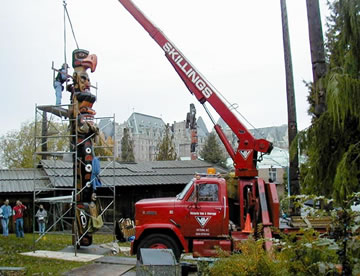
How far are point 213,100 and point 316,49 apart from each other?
3.63 meters

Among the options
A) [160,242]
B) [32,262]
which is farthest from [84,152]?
[160,242]

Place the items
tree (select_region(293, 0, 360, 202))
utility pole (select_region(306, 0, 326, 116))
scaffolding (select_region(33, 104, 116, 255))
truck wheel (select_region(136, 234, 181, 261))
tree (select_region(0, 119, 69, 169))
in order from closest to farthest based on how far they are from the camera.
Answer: tree (select_region(293, 0, 360, 202))
utility pole (select_region(306, 0, 326, 116))
truck wheel (select_region(136, 234, 181, 261))
scaffolding (select_region(33, 104, 116, 255))
tree (select_region(0, 119, 69, 169))

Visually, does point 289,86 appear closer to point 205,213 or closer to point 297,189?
point 297,189

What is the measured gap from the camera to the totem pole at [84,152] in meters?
13.4

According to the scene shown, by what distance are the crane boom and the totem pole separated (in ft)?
10.4

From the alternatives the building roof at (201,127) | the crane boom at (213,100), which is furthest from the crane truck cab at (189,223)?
the building roof at (201,127)

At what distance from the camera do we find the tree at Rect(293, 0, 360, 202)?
6.45 metres

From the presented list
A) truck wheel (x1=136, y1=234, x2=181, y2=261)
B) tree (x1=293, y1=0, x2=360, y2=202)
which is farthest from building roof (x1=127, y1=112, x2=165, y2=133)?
tree (x1=293, y1=0, x2=360, y2=202)

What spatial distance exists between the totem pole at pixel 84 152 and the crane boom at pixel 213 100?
3.16 metres

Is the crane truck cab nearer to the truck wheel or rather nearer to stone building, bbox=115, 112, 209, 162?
the truck wheel

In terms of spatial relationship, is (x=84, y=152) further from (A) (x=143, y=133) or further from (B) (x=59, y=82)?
(A) (x=143, y=133)

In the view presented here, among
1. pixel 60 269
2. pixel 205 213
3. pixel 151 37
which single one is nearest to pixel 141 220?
pixel 205 213

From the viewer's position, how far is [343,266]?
3.06 meters

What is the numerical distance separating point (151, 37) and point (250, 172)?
498 cm
